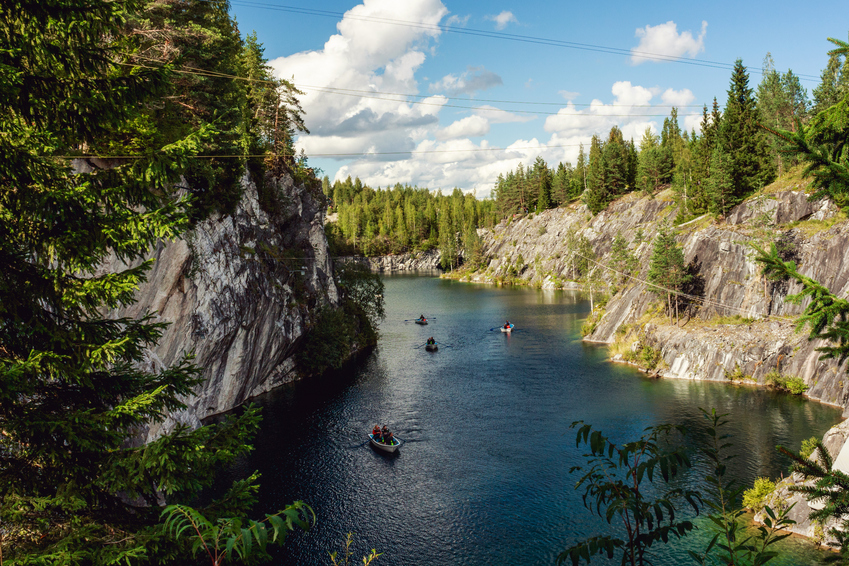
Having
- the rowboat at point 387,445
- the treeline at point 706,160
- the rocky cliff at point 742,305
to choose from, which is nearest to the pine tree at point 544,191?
the treeline at point 706,160

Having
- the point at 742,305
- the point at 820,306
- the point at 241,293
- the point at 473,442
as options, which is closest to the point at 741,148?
the point at 742,305

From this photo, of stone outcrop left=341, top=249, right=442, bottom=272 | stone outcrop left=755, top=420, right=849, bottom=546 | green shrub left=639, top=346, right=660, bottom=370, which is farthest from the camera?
stone outcrop left=341, top=249, right=442, bottom=272

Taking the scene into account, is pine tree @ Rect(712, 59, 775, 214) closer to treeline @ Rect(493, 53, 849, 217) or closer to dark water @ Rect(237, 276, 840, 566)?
treeline @ Rect(493, 53, 849, 217)

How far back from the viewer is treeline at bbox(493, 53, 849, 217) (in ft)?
197

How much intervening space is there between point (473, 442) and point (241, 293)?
2130cm

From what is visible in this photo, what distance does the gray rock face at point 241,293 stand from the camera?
3338 centimetres

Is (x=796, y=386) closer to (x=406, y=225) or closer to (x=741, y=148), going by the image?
(x=741, y=148)

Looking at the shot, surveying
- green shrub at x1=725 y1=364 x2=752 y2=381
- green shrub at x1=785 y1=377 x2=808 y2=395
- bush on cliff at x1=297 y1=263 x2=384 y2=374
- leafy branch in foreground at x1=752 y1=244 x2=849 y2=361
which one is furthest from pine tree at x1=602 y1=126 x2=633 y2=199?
leafy branch in foreground at x1=752 y1=244 x2=849 y2=361

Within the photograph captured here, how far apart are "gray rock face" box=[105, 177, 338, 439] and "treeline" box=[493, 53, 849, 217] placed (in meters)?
32.5

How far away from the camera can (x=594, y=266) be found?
105 meters

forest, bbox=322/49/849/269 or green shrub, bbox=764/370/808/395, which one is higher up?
forest, bbox=322/49/849/269

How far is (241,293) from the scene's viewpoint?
4078 centimetres

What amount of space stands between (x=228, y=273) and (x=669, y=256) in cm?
4419

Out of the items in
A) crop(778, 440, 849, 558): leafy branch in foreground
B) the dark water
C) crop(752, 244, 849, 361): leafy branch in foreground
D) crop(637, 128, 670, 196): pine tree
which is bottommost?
the dark water
